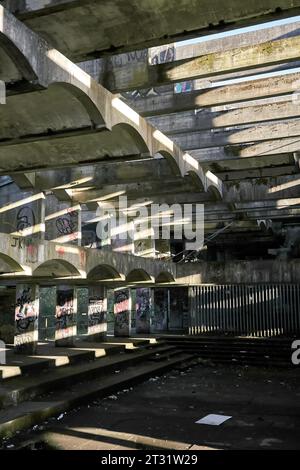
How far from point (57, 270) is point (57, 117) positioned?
261 inches

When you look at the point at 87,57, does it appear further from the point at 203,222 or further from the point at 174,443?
the point at 203,222

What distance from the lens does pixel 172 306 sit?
25.2 metres

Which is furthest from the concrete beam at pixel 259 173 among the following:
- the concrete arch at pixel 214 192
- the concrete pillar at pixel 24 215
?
the concrete pillar at pixel 24 215

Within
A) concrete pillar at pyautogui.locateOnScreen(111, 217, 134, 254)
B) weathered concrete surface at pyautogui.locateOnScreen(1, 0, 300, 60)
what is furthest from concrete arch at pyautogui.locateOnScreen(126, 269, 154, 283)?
weathered concrete surface at pyautogui.locateOnScreen(1, 0, 300, 60)

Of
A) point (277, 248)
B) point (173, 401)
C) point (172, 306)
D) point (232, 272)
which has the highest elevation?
point (277, 248)

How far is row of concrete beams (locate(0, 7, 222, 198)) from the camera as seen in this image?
6.11m

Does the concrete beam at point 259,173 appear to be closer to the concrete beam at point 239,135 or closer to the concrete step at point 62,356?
the concrete beam at point 239,135

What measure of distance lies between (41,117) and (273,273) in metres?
13.8

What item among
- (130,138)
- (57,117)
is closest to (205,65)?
(130,138)

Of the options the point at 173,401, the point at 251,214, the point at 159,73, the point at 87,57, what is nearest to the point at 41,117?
the point at 87,57

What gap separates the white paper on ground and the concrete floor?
0.13 m

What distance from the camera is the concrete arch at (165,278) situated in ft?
65.8

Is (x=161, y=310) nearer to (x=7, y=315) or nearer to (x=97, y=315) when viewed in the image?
(x=97, y=315)

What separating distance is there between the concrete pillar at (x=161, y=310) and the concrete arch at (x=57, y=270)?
1191cm
